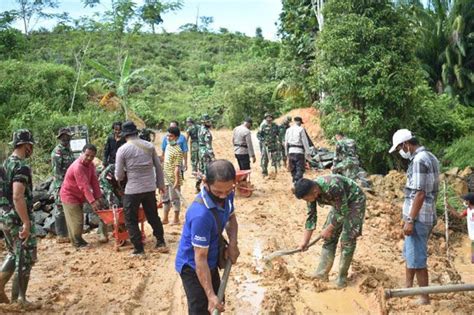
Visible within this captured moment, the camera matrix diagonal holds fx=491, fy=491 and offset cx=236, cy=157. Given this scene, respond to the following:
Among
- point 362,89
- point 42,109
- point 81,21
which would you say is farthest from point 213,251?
point 81,21

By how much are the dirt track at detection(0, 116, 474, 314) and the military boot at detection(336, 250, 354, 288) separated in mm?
114

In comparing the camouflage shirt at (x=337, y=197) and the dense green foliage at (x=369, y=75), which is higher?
the dense green foliage at (x=369, y=75)

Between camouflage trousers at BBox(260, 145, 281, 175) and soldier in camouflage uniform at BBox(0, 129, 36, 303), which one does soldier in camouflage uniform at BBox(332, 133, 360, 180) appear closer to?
camouflage trousers at BBox(260, 145, 281, 175)

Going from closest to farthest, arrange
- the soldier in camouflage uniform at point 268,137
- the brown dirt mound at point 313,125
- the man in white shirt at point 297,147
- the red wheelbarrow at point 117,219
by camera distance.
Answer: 1. the red wheelbarrow at point 117,219
2. the man in white shirt at point 297,147
3. the soldier in camouflage uniform at point 268,137
4. the brown dirt mound at point 313,125

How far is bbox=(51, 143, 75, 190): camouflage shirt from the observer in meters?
8.01

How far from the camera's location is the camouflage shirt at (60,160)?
8008mm

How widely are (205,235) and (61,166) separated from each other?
548 centimetres

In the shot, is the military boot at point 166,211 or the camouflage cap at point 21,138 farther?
the military boot at point 166,211

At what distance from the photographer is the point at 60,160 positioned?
8.07 metres

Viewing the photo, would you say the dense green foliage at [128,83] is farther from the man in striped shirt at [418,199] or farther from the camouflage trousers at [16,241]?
the man in striped shirt at [418,199]

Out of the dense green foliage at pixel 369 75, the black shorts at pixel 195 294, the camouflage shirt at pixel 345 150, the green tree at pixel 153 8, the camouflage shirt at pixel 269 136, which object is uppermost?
the green tree at pixel 153 8

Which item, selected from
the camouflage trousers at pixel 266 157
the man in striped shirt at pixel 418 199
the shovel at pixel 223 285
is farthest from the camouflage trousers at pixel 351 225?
the camouflage trousers at pixel 266 157

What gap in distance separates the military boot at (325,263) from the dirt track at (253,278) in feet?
0.37

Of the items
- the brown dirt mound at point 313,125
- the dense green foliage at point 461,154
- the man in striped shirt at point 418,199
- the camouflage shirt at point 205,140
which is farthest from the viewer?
the brown dirt mound at point 313,125
